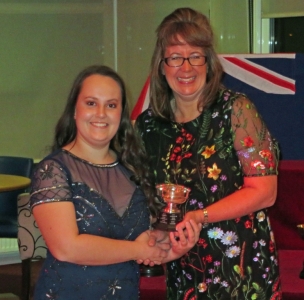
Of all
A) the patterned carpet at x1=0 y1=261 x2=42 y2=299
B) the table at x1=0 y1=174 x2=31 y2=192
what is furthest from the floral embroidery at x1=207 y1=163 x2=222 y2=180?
the patterned carpet at x1=0 y1=261 x2=42 y2=299

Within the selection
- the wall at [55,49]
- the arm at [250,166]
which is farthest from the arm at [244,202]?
the wall at [55,49]

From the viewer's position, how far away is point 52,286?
193 centimetres

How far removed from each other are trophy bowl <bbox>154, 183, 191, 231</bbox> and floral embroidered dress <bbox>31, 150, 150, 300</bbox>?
83 millimetres

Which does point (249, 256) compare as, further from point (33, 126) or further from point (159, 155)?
point (33, 126)

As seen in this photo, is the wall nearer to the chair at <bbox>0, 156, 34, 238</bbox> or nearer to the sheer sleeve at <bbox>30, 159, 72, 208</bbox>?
the chair at <bbox>0, 156, 34, 238</bbox>

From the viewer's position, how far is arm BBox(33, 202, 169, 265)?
6.12 feet

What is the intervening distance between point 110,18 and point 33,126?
130cm

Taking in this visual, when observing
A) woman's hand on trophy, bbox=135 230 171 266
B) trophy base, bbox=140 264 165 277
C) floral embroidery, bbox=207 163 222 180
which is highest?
floral embroidery, bbox=207 163 222 180

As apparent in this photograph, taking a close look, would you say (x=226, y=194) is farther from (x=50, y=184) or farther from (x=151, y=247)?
(x=50, y=184)

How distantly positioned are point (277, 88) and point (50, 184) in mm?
3134

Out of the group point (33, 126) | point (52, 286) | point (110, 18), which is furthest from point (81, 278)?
point (110, 18)

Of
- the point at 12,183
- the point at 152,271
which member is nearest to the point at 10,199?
the point at 12,183

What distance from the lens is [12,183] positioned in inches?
180

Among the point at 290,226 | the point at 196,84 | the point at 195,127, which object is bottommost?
the point at 290,226
